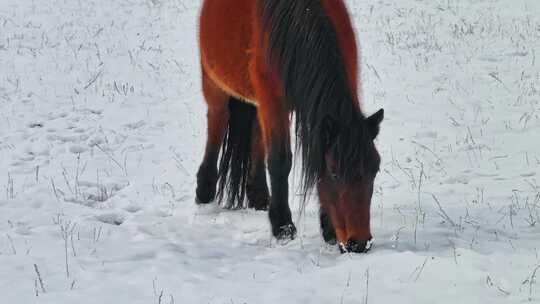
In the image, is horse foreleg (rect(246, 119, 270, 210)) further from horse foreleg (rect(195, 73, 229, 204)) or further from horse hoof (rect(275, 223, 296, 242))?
horse hoof (rect(275, 223, 296, 242))

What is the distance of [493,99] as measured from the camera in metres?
8.70

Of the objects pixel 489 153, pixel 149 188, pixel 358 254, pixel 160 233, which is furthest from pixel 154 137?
pixel 358 254

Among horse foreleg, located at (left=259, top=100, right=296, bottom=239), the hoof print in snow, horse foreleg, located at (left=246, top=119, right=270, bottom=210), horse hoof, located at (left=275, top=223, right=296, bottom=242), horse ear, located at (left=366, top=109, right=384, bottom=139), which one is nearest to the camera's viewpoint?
horse ear, located at (left=366, top=109, right=384, bottom=139)

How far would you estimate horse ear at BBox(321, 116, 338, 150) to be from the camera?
4062 millimetres

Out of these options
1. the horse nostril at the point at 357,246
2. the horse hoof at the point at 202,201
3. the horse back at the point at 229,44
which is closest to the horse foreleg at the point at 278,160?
the horse back at the point at 229,44

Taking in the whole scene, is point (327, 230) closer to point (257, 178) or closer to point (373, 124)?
point (373, 124)

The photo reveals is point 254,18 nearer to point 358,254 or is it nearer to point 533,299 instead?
point 358,254

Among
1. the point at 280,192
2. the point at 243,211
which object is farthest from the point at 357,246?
the point at 243,211

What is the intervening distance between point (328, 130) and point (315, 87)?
1.19ft

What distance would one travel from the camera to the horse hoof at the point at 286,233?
4957 millimetres

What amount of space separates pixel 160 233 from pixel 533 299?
9.12 feet

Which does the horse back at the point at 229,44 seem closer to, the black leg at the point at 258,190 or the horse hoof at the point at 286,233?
the black leg at the point at 258,190

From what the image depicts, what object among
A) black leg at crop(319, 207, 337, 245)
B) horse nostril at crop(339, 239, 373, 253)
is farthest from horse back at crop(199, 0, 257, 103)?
horse nostril at crop(339, 239, 373, 253)

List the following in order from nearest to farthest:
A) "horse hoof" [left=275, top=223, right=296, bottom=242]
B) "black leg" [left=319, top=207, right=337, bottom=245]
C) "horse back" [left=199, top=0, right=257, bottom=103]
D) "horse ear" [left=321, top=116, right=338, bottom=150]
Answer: "horse ear" [left=321, top=116, right=338, bottom=150] < "black leg" [left=319, top=207, right=337, bottom=245] < "horse hoof" [left=275, top=223, right=296, bottom=242] < "horse back" [left=199, top=0, right=257, bottom=103]
